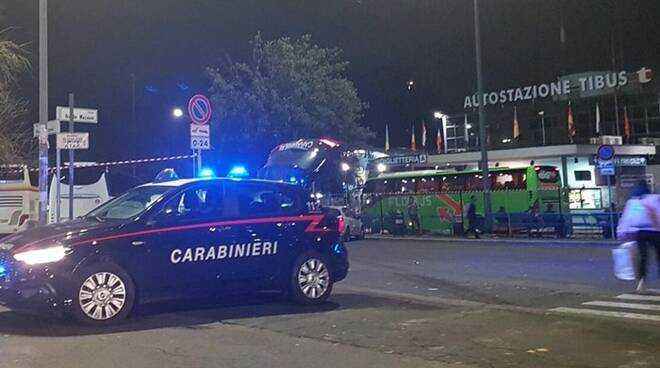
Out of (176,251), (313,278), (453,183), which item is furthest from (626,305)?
(453,183)

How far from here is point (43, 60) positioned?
1541 cm

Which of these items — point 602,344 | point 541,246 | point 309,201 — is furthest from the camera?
point 541,246

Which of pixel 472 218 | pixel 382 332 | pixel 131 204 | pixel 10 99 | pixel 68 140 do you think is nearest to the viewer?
pixel 382 332

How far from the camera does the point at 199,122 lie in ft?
40.9

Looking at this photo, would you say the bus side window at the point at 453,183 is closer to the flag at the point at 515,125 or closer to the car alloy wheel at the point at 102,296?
the flag at the point at 515,125

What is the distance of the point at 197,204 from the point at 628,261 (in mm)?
6544

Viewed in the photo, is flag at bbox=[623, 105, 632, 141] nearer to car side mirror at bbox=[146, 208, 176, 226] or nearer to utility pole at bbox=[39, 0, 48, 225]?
utility pole at bbox=[39, 0, 48, 225]

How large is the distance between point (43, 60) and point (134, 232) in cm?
845

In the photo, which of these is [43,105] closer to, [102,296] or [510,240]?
[102,296]

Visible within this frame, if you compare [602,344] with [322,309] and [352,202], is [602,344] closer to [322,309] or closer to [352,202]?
[322,309]

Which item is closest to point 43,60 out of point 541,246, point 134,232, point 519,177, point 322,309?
point 134,232

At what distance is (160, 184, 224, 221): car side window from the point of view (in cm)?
898

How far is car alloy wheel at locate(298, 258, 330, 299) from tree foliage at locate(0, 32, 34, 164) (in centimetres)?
694

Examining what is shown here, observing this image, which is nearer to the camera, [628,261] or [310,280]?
[310,280]
